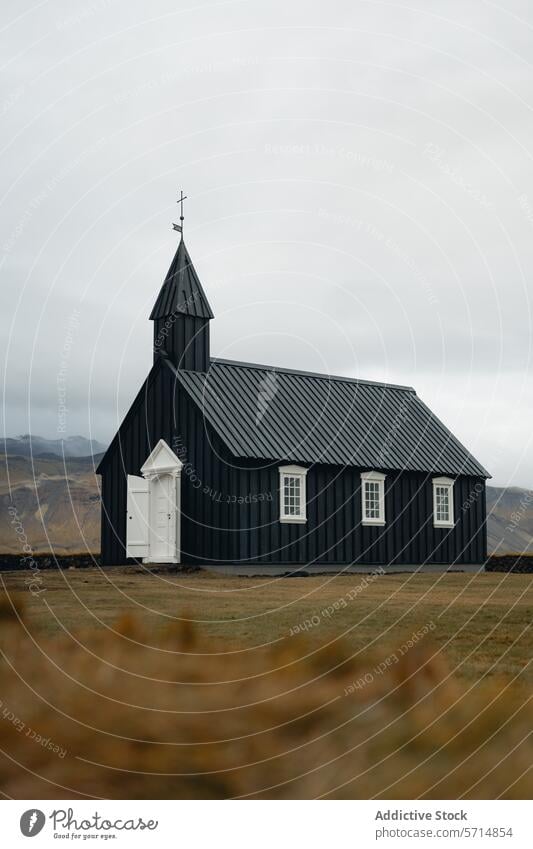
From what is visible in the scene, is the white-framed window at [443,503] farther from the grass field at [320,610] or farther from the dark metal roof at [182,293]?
the dark metal roof at [182,293]

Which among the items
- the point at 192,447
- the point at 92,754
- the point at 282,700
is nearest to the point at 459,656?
the point at 282,700

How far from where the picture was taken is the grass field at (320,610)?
784cm

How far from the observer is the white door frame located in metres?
23.1

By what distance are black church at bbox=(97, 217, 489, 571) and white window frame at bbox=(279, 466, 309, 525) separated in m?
0.03

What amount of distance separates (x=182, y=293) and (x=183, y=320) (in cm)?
67

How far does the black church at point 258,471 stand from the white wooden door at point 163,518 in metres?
0.04

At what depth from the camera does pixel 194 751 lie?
4105mm

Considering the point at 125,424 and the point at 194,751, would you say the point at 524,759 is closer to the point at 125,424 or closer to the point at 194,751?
the point at 194,751

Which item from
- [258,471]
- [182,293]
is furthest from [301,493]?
[182,293]

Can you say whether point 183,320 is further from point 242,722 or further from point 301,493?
Answer: point 242,722

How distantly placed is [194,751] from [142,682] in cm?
79

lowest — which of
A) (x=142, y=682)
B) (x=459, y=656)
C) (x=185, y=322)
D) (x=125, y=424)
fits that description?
(x=459, y=656)

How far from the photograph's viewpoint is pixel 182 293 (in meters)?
24.2

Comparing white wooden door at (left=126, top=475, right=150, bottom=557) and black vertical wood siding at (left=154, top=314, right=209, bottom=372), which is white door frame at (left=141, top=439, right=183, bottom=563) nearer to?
white wooden door at (left=126, top=475, right=150, bottom=557)
